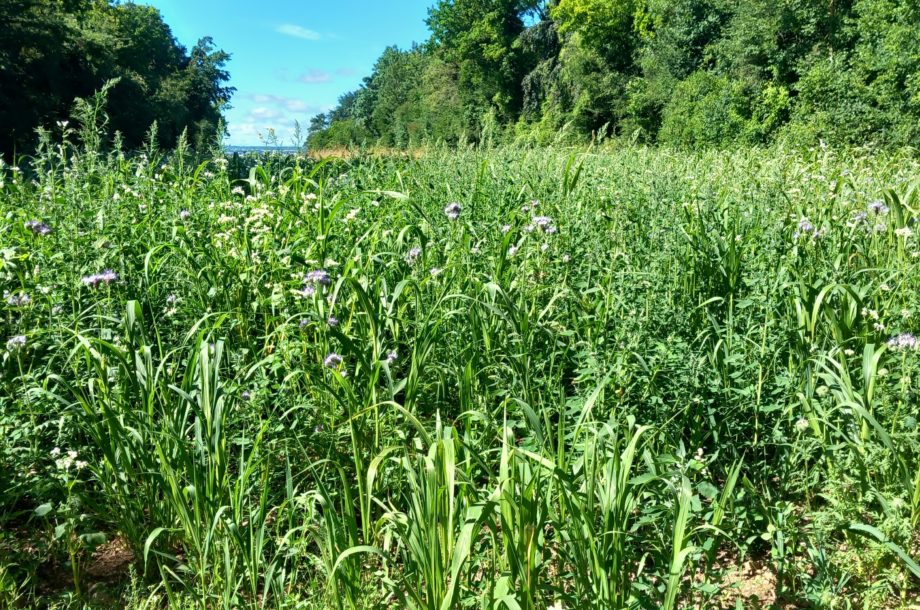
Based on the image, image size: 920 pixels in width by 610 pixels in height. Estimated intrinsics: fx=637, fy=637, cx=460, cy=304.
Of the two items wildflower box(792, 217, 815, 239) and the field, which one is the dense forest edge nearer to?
the field

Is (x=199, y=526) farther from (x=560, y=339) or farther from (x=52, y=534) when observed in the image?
(x=560, y=339)

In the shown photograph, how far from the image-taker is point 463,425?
2545mm

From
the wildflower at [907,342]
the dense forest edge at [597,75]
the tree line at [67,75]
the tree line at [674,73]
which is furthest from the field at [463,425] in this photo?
the tree line at [67,75]

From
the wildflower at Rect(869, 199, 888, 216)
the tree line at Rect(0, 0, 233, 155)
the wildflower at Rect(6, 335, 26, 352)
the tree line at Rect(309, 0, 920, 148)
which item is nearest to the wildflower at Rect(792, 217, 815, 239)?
the wildflower at Rect(869, 199, 888, 216)

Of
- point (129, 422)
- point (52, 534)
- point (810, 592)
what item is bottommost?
point (52, 534)

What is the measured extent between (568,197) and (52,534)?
11.2 ft

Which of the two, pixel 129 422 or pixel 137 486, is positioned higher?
pixel 129 422

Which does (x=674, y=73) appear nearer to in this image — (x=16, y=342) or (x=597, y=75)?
(x=597, y=75)

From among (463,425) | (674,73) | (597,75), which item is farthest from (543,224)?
(597,75)

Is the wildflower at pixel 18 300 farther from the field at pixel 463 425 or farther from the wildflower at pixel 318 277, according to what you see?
the wildflower at pixel 318 277

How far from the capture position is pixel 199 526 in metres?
1.91

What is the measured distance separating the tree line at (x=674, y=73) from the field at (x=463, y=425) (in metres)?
2.85

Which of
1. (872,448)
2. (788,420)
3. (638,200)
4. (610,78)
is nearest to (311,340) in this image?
(788,420)

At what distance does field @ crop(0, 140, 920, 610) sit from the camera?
1.72 m
